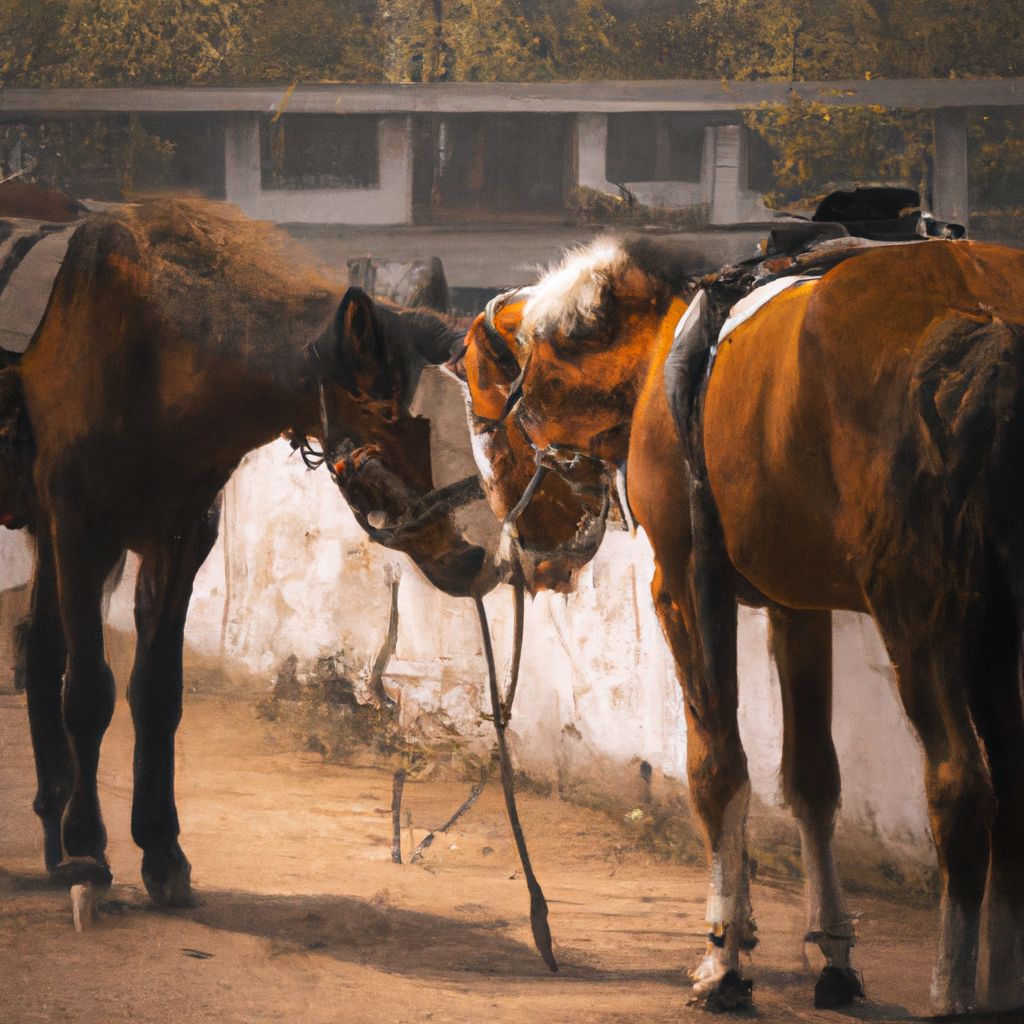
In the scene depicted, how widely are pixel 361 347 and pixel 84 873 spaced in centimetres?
142

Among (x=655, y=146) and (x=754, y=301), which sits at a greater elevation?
(x=655, y=146)

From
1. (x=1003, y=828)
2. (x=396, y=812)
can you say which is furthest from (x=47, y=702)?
(x=1003, y=828)

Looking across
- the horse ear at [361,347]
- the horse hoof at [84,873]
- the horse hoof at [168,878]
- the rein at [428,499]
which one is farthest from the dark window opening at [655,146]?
the horse hoof at [84,873]

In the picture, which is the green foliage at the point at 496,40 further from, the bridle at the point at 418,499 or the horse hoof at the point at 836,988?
the horse hoof at the point at 836,988

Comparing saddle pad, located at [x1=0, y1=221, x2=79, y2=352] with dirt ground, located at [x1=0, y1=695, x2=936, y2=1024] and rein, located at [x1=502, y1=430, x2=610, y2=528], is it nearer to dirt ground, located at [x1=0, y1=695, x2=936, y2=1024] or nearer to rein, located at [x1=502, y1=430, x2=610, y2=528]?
dirt ground, located at [x1=0, y1=695, x2=936, y2=1024]

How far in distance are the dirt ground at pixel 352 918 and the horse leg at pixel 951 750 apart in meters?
0.47

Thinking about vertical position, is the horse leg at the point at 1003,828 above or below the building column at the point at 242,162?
below

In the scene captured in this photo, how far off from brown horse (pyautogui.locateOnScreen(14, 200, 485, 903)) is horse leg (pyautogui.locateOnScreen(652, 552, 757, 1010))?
0.75 m

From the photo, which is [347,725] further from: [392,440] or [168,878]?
[392,440]

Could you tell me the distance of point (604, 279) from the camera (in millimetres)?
2674

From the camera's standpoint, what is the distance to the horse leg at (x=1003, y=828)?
209 centimetres

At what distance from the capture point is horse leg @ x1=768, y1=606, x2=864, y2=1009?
252 cm

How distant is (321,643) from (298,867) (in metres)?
0.67

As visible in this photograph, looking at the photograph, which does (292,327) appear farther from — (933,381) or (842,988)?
(842,988)
